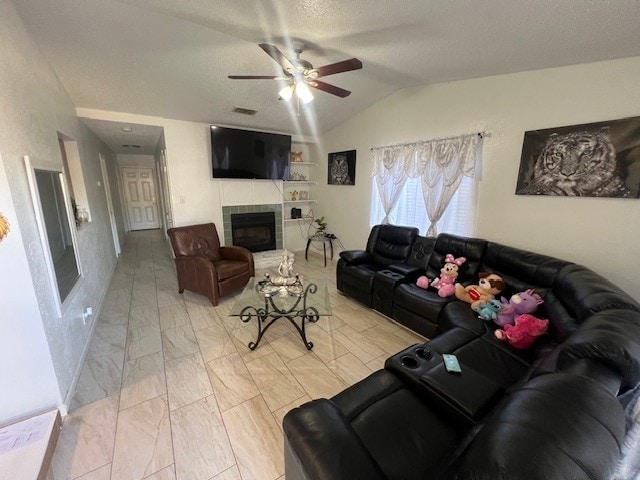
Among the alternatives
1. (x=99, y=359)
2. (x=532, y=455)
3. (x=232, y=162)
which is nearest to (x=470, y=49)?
(x=532, y=455)

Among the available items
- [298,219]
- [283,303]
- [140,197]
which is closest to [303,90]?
[283,303]

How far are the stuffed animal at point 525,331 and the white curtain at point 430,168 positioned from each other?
1640 mm

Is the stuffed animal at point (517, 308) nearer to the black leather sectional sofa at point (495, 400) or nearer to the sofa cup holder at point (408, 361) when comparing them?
the black leather sectional sofa at point (495, 400)

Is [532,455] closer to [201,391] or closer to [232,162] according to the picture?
[201,391]

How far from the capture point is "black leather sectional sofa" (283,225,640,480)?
607mm

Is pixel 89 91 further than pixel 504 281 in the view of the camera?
Yes

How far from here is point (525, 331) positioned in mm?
1745

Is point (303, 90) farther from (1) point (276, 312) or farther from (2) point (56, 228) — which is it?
(2) point (56, 228)

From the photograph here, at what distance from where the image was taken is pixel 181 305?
3.10 meters

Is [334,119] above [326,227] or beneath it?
above

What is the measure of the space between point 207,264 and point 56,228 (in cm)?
133

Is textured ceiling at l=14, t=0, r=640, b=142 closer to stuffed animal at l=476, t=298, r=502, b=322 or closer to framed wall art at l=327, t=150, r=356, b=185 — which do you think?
framed wall art at l=327, t=150, r=356, b=185

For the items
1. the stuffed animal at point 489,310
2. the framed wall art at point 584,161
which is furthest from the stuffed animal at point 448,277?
the framed wall art at point 584,161

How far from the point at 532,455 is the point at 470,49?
8.92 feet
